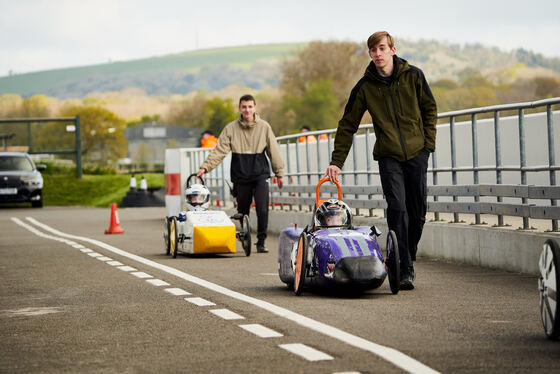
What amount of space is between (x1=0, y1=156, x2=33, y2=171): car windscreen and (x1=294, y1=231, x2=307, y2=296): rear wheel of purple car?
1235 inches

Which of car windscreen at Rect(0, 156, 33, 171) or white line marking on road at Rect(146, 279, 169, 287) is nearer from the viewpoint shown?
white line marking on road at Rect(146, 279, 169, 287)

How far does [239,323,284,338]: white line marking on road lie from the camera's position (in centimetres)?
799

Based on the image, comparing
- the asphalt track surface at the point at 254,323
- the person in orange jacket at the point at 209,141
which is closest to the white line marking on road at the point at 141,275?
the asphalt track surface at the point at 254,323

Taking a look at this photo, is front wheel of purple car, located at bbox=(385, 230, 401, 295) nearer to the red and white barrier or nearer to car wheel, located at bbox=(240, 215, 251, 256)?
car wheel, located at bbox=(240, 215, 251, 256)

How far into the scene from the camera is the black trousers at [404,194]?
1102 cm

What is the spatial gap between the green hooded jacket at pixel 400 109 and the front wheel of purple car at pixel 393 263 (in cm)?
92

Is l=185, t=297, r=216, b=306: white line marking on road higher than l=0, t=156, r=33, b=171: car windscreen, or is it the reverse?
l=0, t=156, r=33, b=171: car windscreen

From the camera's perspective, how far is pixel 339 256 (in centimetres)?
1004

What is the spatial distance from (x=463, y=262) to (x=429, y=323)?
6.07 metres

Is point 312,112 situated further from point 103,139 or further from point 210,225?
point 210,225

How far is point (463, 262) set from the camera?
14.5 meters

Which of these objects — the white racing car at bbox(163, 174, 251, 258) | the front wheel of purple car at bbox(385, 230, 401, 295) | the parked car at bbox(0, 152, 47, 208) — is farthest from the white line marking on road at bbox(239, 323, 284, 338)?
the parked car at bbox(0, 152, 47, 208)

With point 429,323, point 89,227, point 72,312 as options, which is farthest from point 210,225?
point 89,227

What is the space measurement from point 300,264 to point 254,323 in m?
1.80
